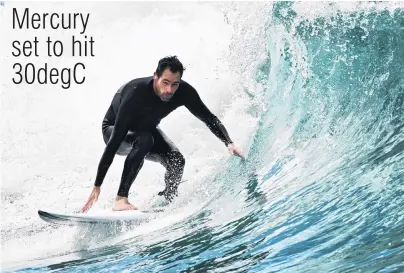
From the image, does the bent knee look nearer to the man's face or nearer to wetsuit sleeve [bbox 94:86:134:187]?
wetsuit sleeve [bbox 94:86:134:187]

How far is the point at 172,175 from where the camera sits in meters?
5.74

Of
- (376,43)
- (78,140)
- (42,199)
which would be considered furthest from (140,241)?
(78,140)

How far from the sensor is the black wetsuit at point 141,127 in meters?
4.98

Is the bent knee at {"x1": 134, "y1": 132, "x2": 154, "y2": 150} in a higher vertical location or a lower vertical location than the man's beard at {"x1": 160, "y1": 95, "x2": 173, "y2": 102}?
lower

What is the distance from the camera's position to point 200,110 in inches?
211

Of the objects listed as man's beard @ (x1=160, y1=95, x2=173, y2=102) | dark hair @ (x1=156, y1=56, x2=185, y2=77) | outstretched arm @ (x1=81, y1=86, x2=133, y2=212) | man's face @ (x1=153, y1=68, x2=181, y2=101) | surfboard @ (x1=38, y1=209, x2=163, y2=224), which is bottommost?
surfboard @ (x1=38, y1=209, x2=163, y2=224)

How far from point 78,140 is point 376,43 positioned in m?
9.13

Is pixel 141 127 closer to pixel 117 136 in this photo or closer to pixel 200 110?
pixel 117 136

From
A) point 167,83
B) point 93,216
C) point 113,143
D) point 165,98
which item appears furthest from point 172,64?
point 93,216

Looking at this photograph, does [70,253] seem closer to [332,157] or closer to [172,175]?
[172,175]

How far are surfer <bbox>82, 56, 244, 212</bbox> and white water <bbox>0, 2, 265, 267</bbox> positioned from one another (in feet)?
2.12

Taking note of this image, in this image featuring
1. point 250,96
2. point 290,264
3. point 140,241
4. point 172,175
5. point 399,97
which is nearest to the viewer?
point 290,264

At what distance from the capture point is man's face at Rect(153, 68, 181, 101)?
188 inches

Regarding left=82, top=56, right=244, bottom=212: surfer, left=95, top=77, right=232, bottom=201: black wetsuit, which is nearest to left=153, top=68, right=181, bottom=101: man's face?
left=82, top=56, right=244, bottom=212: surfer
